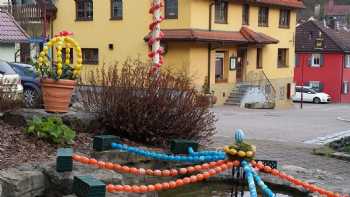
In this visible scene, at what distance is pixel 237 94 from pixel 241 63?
3107 mm

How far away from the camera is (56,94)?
7887 millimetres

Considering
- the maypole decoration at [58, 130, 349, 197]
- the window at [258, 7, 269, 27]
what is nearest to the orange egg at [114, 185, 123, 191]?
the maypole decoration at [58, 130, 349, 197]

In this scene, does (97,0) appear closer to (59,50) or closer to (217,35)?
(217,35)

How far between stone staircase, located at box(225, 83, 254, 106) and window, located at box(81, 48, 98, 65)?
8.73 m

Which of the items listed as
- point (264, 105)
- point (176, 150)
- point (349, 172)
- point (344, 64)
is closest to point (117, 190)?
point (176, 150)

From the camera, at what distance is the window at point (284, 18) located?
4272 centimetres

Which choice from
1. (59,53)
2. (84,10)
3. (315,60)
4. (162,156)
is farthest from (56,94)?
(315,60)

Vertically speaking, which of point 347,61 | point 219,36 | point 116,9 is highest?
point 116,9

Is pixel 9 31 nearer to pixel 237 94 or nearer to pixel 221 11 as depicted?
pixel 221 11

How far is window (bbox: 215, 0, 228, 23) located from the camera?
3425 centimetres

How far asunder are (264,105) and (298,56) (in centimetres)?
2433

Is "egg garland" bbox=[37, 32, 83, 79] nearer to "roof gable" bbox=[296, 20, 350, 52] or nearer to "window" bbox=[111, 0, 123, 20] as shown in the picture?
"window" bbox=[111, 0, 123, 20]

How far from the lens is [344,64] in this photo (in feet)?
184

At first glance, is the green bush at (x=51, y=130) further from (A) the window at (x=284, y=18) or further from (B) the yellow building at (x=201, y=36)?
(A) the window at (x=284, y=18)
